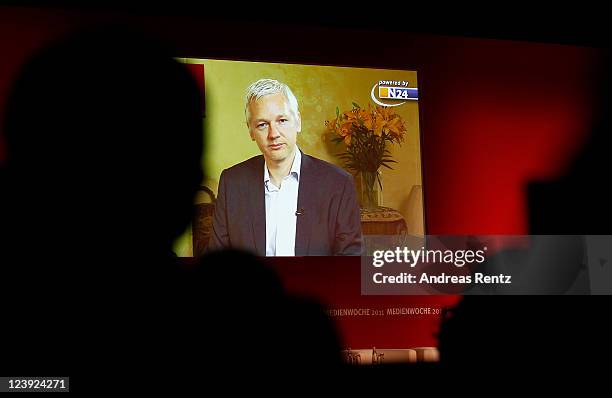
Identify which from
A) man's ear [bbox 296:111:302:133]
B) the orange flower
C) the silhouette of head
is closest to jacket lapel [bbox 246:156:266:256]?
man's ear [bbox 296:111:302:133]

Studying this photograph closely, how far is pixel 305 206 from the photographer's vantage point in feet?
9.17

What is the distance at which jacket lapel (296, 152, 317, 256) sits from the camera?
9.04 feet

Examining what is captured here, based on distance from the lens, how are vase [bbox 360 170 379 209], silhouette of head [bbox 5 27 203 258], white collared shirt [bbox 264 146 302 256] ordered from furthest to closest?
vase [bbox 360 170 379 209], white collared shirt [bbox 264 146 302 256], silhouette of head [bbox 5 27 203 258]

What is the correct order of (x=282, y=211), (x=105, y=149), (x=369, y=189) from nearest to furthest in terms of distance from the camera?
(x=105, y=149) → (x=282, y=211) → (x=369, y=189)

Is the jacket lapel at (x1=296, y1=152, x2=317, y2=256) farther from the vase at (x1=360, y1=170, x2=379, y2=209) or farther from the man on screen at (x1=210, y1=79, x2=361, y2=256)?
the vase at (x1=360, y1=170, x2=379, y2=209)

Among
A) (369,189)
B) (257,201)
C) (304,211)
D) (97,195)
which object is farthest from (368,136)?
(97,195)

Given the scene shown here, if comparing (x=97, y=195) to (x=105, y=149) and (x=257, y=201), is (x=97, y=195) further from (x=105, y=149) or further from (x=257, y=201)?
(x=257, y=201)

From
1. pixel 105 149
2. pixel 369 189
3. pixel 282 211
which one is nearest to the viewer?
pixel 105 149

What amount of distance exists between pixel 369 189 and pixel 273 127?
0.54m

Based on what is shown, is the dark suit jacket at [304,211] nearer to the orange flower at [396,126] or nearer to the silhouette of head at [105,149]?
the orange flower at [396,126]

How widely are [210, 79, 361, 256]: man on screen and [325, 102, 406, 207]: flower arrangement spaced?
0.10 meters

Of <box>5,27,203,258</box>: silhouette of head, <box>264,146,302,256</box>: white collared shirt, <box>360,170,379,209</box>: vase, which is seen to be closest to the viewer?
<box>5,27,203,258</box>: silhouette of head

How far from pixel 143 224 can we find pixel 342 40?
2618mm

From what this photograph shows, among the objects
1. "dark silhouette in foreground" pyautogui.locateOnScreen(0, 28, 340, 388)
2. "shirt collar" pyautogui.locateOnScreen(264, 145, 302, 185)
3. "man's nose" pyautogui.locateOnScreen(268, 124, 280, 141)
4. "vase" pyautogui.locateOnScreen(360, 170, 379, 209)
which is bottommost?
"dark silhouette in foreground" pyautogui.locateOnScreen(0, 28, 340, 388)
